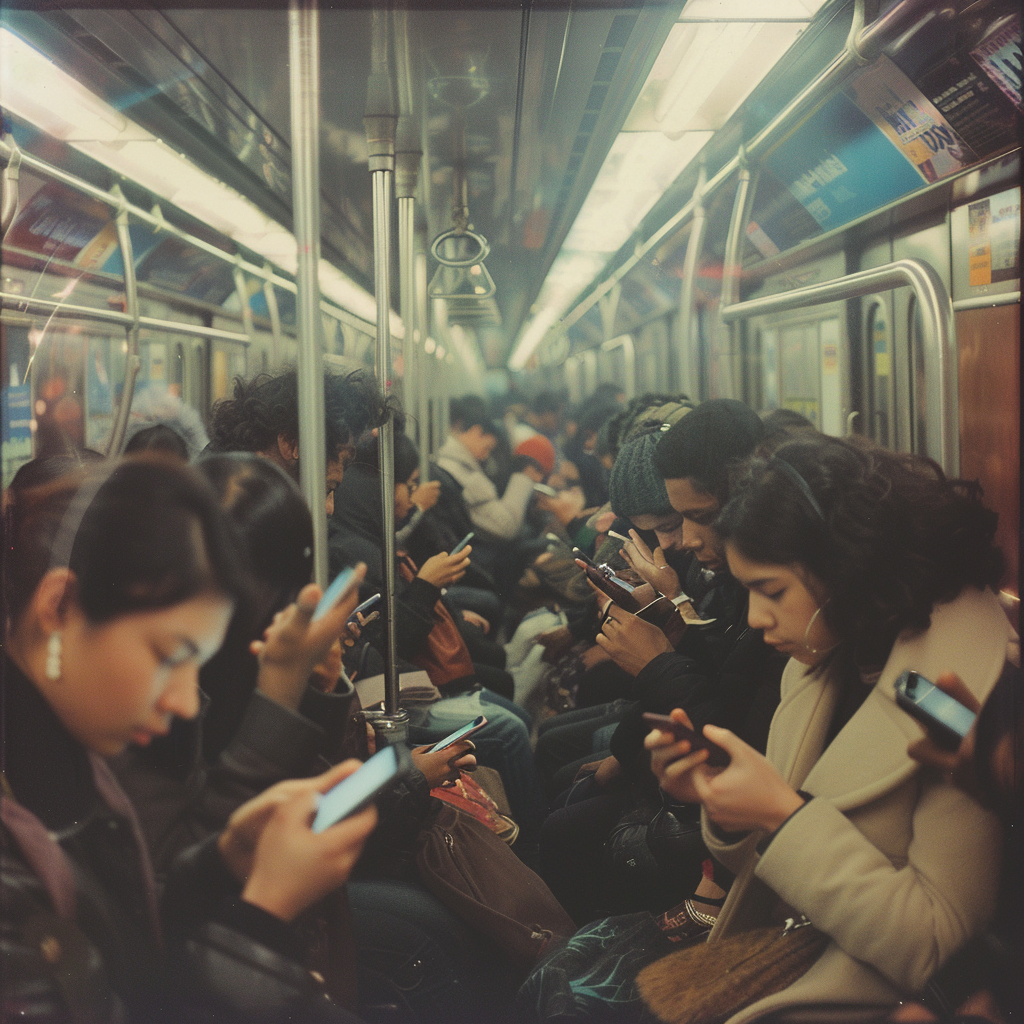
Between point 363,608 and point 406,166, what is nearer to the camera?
point 363,608

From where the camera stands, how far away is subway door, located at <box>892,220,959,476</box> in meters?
1.73

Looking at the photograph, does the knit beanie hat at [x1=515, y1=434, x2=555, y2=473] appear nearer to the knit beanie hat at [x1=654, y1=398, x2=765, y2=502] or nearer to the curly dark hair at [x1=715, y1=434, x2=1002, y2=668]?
the knit beanie hat at [x1=654, y1=398, x2=765, y2=502]

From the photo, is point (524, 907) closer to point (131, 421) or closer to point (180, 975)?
point (180, 975)

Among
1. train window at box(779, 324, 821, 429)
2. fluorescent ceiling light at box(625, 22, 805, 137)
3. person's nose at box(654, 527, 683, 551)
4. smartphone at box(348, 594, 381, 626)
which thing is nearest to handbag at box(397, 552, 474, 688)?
smartphone at box(348, 594, 381, 626)

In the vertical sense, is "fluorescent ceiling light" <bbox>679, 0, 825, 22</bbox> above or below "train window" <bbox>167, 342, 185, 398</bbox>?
above

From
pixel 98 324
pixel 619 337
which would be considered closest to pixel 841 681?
pixel 98 324

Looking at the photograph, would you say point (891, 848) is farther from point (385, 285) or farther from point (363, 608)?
point (385, 285)

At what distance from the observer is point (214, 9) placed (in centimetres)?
162

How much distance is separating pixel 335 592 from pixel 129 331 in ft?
3.42

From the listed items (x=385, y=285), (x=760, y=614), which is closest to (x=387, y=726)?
(x=760, y=614)

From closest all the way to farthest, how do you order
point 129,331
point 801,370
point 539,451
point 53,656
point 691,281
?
point 53,656 < point 129,331 < point 691,281 < point 801,370 < point 539,451

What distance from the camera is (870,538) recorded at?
1.48 metres

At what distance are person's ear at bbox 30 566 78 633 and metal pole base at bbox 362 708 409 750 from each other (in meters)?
0.80

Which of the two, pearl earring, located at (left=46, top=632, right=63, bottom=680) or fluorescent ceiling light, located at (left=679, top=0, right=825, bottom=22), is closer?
pearl earring, located at (left=46, top=632, right=63, bottom=680)
